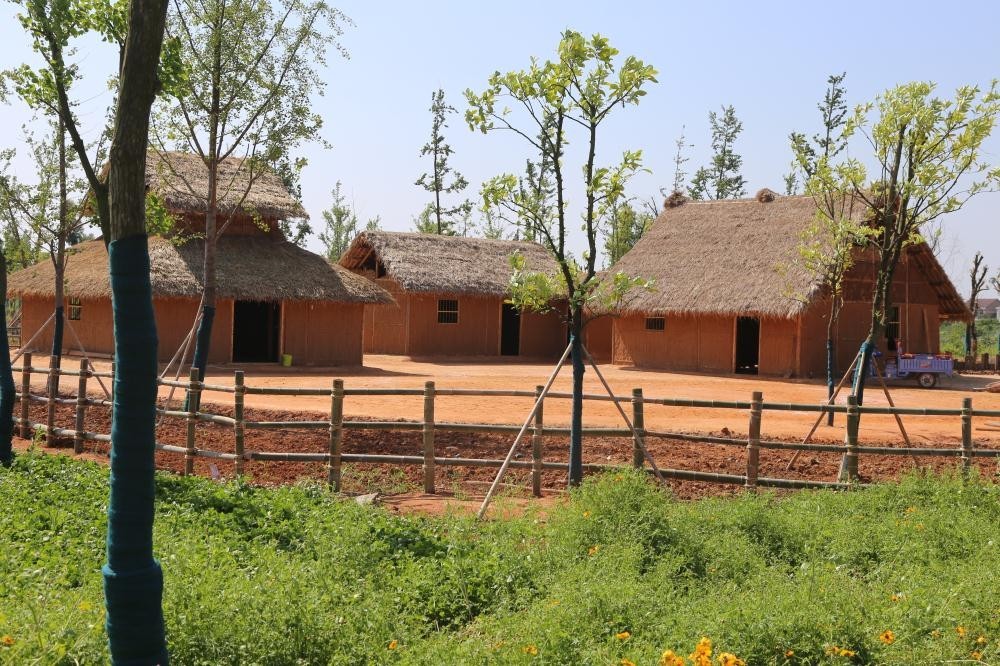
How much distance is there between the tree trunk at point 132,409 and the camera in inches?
136

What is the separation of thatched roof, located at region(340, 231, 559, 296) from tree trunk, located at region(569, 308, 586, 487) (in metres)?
18.7

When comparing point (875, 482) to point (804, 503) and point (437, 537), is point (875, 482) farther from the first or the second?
point (437, 537)

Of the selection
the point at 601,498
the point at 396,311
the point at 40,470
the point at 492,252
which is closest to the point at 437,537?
the point at 601,498

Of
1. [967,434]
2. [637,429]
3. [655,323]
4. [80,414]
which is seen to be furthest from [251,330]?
[967,434]

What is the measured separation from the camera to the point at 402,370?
22797 millimetres

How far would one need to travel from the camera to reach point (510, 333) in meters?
Answer: 29.8

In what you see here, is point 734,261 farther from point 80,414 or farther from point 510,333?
point 80,414

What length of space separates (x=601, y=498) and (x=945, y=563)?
1.98 metres

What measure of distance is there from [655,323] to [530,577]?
20.5m

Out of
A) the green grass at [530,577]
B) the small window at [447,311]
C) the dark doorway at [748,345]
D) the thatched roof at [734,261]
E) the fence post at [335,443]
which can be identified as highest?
the thatched roof at [734,261]

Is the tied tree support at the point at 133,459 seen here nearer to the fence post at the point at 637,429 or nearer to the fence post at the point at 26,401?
the fence post at the point at 637,429

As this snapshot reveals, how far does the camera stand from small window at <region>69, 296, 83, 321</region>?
23828 millimetres

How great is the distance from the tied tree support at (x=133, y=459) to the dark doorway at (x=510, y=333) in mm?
25935

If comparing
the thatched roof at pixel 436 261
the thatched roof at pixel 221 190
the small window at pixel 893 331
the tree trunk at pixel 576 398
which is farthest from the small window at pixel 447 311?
the tree trunk at pixel 576 398
